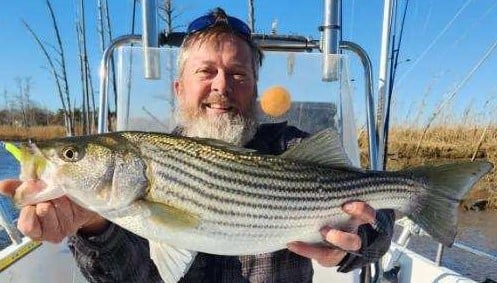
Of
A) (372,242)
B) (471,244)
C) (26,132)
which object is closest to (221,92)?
(372,242)

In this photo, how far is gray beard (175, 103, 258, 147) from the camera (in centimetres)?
263

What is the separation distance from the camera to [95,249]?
84.6 inches

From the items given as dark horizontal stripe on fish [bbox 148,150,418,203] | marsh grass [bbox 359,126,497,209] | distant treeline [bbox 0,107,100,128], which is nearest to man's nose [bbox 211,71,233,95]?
dark horizontal stripe on fish [bbox 148,150,418,203]

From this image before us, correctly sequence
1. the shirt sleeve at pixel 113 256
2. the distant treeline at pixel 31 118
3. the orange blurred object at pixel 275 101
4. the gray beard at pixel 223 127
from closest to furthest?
the shirt sleeve at pixel 113 256
the gray beard at pixel 223 127
the orange blurred object at pixel 275 101
the distant treeline at pixel 31 118

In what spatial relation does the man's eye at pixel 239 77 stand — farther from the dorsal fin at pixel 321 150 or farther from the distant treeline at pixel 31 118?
the distant treeline at pixel 31 118

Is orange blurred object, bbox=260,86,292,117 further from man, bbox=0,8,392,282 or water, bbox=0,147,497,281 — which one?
water, bbox=0,147,497,281

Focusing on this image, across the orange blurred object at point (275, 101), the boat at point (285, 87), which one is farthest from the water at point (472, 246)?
the orange blurred object at point (275, 101)

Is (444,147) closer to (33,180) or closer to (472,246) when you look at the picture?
(472,246)

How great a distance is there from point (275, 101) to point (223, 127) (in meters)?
0.89

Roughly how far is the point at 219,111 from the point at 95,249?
34.1 inches

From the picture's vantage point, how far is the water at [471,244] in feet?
25.3

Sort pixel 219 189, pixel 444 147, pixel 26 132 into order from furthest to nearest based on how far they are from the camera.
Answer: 1. pixel 26 132
2. pixel 444 147
3. pixel 219 189

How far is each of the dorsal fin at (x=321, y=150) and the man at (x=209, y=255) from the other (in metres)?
0.19

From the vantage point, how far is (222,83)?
2.63 metres
